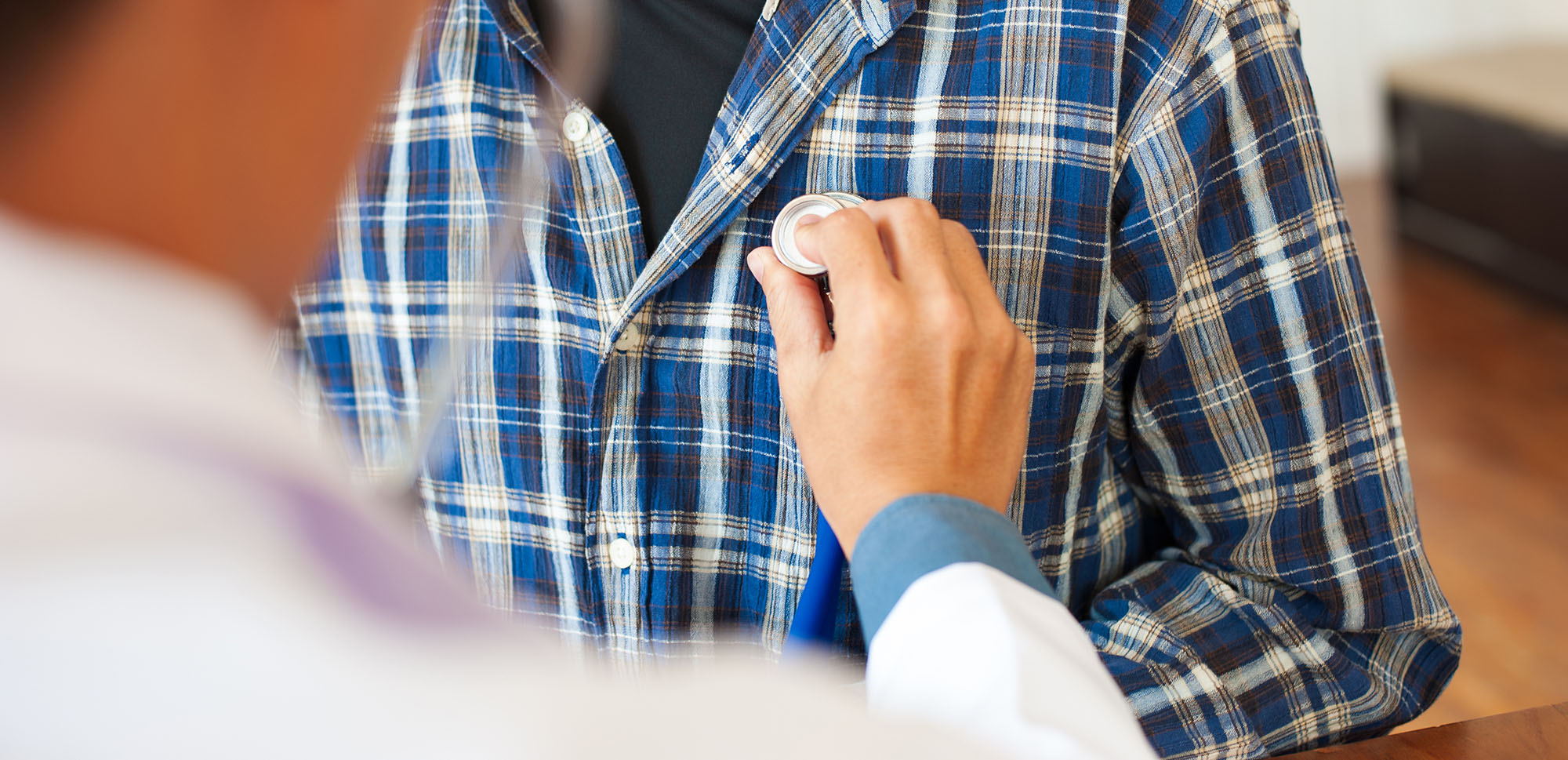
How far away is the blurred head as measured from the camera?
35 cm

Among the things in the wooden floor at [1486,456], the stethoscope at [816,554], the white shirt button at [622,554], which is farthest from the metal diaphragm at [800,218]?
the wooden floor at [1486,456]

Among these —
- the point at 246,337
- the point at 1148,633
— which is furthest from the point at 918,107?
the point at 246,337

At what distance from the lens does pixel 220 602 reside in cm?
29

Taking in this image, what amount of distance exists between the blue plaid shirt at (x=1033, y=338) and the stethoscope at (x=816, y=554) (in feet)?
0.18

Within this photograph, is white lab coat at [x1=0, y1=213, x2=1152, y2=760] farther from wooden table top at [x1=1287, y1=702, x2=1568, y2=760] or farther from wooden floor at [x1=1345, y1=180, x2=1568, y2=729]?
wooden floor at [x1=1345, y1=180, x2=1568, y2=729]

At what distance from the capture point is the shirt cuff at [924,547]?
0.53 metres

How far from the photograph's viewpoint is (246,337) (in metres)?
0.36

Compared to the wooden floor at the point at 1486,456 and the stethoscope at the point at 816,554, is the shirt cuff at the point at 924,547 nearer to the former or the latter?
the stethoscope at the point at 816,554

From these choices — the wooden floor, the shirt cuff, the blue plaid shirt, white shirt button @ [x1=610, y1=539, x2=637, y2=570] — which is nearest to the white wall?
the wooden floor

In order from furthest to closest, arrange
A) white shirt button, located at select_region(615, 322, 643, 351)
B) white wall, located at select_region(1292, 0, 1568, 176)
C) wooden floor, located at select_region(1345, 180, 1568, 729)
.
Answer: white wall, located at select_region(1292, 0, 1568, 176) < wooden floor, located at select_region(1345, 180, 1568, 729) < white shirt button, located at select_region(615, 322, 643, 351)

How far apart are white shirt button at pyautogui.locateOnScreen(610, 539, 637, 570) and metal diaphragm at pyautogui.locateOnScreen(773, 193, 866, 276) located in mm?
298

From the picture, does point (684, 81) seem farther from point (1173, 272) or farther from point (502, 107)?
point (1173, 272)

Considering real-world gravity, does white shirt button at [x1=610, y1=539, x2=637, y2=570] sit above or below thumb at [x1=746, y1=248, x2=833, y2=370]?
below

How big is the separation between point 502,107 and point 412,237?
0.48 ft
